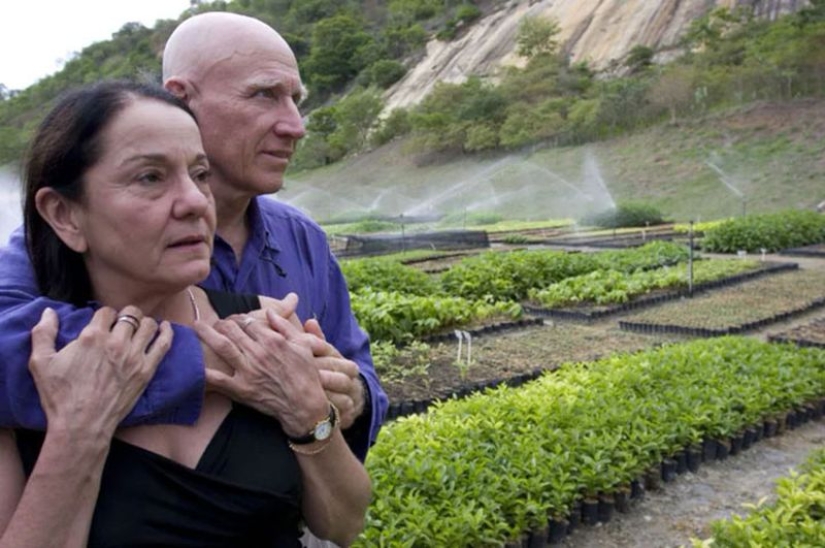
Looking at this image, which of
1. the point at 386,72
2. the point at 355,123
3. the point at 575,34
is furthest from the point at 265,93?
the point at 386,72

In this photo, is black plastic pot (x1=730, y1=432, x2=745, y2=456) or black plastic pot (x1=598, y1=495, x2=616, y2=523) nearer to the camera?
black plastic pot (x1=598, y1=495, x2=616, y2=523)

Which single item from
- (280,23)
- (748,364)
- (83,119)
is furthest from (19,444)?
(280,23)

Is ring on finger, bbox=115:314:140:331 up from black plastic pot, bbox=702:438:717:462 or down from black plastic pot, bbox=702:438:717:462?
up

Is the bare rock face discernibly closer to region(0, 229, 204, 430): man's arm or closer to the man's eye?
the man's eye

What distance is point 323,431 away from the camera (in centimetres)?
147

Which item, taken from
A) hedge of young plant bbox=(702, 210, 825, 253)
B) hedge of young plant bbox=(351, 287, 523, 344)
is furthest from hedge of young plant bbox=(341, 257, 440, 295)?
hedge of young plant bbox=(702, 210, 825, 253)

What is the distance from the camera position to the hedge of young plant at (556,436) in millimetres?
3537

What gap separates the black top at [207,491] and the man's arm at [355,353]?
0.97 ft

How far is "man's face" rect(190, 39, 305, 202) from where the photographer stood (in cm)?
165

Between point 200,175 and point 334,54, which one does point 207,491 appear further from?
point 334,54

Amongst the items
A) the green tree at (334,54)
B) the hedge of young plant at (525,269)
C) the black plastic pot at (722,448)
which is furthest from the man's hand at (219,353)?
the green tree at (334,54)

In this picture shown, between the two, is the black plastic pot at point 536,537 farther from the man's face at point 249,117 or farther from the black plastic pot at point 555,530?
the man's face at point 249,117

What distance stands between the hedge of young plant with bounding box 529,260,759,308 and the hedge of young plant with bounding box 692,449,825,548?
7064mm

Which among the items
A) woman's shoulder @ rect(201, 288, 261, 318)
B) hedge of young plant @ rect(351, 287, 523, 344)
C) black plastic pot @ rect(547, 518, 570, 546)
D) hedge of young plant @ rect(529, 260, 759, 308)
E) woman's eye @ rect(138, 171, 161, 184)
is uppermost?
woman's eye @ rect(138, 171, 161, 184)
